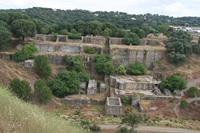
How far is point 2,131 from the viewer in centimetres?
806

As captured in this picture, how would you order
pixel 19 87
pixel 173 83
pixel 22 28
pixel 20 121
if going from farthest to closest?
pixel 22 28
pixel 173 83
pixel 19 87
pixel 20 121

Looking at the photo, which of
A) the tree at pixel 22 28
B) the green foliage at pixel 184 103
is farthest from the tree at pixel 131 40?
the tree at pixel 22 28

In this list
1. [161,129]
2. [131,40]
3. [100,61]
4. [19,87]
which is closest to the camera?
[161,129]

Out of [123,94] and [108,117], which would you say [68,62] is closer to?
[123,94]

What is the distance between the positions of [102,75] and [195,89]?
18.4m

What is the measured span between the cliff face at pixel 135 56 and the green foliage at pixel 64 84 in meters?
12.7

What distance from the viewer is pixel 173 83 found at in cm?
3322

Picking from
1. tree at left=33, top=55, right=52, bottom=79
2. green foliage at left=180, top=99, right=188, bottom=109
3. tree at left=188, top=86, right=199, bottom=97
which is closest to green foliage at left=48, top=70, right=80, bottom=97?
tree at left=33, top=55, right=52, bottom=79

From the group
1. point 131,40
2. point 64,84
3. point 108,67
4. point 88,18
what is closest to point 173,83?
point 108,67

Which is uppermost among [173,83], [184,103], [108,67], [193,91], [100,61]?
[100,61]

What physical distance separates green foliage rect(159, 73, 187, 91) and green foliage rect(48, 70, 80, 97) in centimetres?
1603

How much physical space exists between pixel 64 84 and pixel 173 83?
1984cm

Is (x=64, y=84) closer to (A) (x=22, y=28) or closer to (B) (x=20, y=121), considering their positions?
(A) (x=22, y=28)

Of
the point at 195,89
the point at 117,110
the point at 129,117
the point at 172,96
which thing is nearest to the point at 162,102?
the point at 172,96
